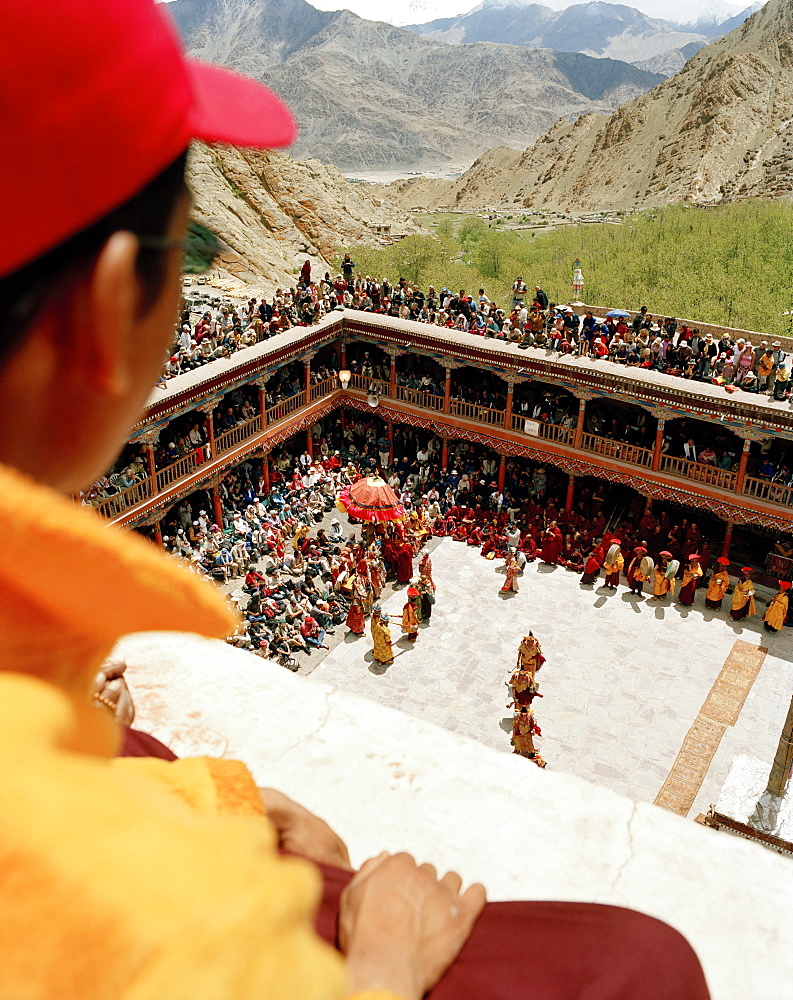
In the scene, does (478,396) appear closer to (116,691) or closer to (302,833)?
(116,691)

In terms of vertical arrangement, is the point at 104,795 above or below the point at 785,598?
above

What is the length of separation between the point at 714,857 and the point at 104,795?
2.86 metres

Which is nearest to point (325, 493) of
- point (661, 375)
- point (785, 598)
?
point (661, 375)

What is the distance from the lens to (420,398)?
920 inches

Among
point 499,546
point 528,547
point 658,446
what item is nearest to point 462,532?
point 499,546

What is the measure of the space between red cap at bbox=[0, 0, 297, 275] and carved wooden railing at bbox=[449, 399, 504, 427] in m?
21.2

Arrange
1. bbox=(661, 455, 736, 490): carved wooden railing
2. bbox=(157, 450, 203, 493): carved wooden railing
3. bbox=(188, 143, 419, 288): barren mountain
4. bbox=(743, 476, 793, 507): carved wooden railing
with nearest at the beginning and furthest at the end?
bbox=(743, 476, 793, 507): carved wooden railing → bbox=(157, 450, 203, 493): carved wooden railing → bbox=(661, 455, 736, 490): carved wooden railing → bbox=(188, 143, 419, 288): barren mountain

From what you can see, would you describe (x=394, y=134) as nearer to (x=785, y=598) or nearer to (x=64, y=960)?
(x=785, y=598)

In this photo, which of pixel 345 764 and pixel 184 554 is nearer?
pixel 345 764

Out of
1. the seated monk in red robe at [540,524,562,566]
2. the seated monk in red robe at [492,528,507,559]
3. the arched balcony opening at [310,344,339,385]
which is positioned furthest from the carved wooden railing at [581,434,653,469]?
the arched balcony opening at [310,344,339,385]

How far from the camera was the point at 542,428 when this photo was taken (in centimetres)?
2125

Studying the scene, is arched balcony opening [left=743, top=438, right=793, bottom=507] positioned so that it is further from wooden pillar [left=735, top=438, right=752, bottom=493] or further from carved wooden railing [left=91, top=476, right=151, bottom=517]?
carved wooden railing [left=91, top=476, right=151, bottom=517]

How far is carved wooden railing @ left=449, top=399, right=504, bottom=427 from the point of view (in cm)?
2209

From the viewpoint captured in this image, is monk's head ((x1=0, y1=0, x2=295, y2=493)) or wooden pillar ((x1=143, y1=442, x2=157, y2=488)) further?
wooden pillar ((x1=143, y1=442, x2=157, y2=488))
